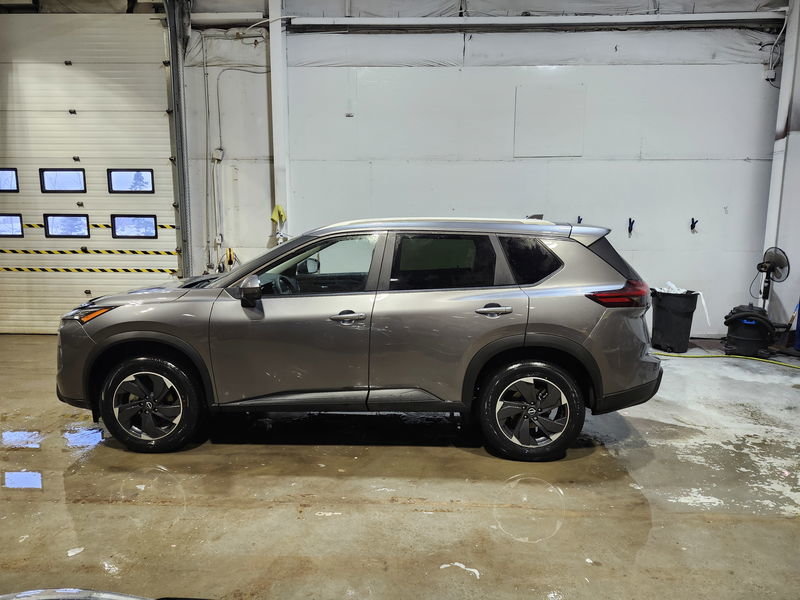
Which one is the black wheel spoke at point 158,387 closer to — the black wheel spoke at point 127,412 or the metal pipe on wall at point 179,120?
the black wheel spoke at point 127,412

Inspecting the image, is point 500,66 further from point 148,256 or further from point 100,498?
point 100,498

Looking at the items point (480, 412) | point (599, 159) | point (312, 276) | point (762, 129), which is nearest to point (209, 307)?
point (312, 276)

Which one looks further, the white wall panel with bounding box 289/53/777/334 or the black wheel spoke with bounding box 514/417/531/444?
the white wall panel with bounding box 289/53/777/334

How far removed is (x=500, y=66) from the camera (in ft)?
25.0

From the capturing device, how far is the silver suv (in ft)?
12.1

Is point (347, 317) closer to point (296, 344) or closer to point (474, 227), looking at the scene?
point (296, 344)

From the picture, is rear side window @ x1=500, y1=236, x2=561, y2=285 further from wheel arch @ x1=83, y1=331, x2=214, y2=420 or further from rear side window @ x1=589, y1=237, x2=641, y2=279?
wheel arch @ x1=83, y1=331, x2=214, y2=420

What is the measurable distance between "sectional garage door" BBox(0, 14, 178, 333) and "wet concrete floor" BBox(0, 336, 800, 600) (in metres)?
3.93

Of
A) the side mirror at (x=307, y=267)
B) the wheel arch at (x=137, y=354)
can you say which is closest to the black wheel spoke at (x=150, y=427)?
the wheel arch at (x=137, y=354)

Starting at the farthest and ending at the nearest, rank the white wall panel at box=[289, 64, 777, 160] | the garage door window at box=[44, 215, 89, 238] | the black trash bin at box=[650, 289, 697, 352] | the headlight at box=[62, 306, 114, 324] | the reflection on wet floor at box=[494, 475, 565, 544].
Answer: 1. the garage door window at box=[44, 215, 89, 238]
2. the white wall panel at box=[289, 64, 777, 160]
3. the black trash bin at box=[650, 289, 697, 352]
4. the headlight at box=[62, 306, 114, 324]
5. the reflection on wet floor at box=[494, 475, 565, 544]

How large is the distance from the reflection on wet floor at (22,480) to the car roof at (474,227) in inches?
A: 98.3

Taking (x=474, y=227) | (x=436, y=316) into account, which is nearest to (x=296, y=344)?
(x=436, y=316)

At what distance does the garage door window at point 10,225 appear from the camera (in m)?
8.20


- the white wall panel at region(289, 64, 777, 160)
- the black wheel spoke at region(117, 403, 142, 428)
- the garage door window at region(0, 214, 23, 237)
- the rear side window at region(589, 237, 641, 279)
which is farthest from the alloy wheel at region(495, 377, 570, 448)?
the garage door window at region(0, 214, 23, 237)
